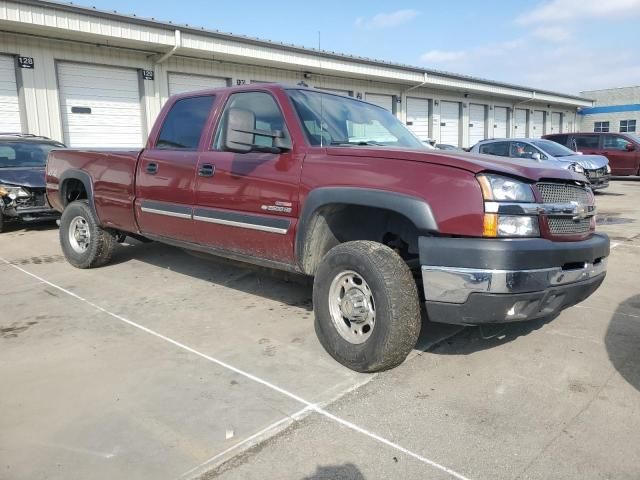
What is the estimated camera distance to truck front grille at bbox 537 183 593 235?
3184 millimetres

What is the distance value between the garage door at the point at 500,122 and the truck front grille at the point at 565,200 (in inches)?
1118

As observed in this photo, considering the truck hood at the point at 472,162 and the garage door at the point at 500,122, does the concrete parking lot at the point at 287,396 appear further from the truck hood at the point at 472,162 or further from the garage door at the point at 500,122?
the garage door at the point at 500,122

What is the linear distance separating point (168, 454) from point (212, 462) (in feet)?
0.78

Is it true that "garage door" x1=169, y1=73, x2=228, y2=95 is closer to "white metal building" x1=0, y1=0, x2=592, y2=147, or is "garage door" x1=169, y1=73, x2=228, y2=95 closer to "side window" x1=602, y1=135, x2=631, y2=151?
Result: "white metal building" x1=0, y1=0, x2=592, y2=147

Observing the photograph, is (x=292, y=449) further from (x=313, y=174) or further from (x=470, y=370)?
(x=313, y=174)

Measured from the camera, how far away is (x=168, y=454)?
257cm

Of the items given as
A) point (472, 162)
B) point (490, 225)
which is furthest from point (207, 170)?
point (490, 225)

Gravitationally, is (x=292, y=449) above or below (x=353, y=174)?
below

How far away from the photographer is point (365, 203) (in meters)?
3.31

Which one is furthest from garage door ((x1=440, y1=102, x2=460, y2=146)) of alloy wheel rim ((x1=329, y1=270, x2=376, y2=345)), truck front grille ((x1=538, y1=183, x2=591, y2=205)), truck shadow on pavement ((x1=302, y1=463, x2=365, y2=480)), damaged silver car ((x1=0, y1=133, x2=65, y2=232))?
truck shadow on pavement ((x1=302, y1=463, x2=365, y2=480))

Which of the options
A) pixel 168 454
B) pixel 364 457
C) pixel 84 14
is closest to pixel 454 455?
pixel 364 457

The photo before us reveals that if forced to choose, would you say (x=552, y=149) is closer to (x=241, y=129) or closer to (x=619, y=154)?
(x=619, y=154)

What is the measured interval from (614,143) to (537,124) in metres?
16.8

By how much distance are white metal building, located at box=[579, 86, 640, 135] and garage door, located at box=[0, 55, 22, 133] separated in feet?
137
